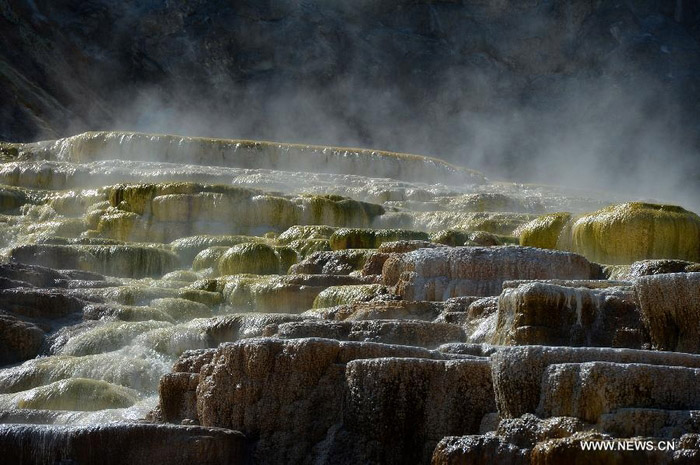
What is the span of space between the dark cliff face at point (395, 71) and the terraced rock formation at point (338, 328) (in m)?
16.7

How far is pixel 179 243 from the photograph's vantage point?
62.2 ft

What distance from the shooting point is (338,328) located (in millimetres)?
9258

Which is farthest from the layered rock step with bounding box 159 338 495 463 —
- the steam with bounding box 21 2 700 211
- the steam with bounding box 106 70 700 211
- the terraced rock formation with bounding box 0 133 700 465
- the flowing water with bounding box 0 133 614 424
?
the steam with bounding box 21 2 700 211

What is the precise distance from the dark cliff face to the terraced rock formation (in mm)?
16725

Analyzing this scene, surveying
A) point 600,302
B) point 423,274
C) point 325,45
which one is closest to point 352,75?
point 325,45

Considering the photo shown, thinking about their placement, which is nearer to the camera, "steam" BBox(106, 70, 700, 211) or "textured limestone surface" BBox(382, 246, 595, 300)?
"textured limestone surface" BBox(382, 246, 595, 300)

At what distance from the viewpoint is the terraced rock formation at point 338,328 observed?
6.60m

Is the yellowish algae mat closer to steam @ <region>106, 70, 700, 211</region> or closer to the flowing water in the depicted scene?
the flowing water

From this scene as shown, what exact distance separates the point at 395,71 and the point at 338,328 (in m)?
34.3

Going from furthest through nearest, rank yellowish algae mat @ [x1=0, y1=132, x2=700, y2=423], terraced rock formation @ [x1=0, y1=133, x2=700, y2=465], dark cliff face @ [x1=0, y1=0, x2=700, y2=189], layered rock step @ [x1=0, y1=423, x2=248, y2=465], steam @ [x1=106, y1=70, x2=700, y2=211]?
dark cliff face @ [x1=0, y1=0, x2=700, y2=189] → steam @ [x1=106, y1=70, x2=700, y2=211] → yellowish algae mat @ [x1=0, y1=132, x2=700, y2=423] → layered rock step @ [x1=0, y1=423, x2=248, y2=465] → terraced rock formation @ [x1=0, y1=133, x2=700, y2=465]

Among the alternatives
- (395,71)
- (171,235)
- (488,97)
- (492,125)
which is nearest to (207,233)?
(171,235)

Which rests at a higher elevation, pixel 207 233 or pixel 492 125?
pixel 492 125

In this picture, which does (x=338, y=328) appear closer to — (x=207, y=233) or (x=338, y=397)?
(x=338, y=397)

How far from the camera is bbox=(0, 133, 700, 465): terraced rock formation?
6.60 meters
